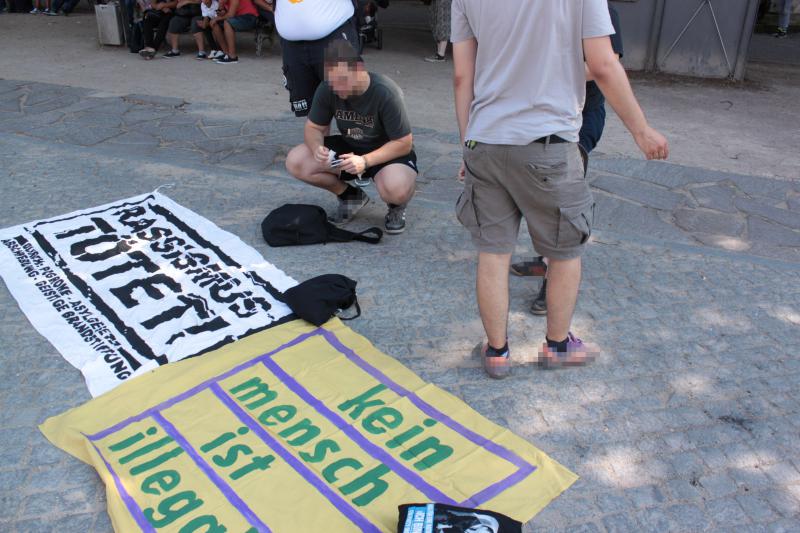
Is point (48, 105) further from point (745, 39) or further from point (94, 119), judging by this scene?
point (745, 39)

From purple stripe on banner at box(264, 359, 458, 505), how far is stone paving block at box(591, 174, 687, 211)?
2.87m

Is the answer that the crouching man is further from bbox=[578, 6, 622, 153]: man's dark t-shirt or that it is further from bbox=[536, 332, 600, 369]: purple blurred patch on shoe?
bbox=[536, 332, 600, 369]: purple blurred patch on shoe

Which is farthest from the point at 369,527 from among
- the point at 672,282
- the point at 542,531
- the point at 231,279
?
the point at 672,282

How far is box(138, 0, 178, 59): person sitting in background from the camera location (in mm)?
9133

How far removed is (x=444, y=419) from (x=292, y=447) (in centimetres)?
57

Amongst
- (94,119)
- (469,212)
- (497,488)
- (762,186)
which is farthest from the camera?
(94,119)

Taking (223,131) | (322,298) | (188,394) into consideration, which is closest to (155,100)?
(223,131)

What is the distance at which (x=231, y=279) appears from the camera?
143 inches

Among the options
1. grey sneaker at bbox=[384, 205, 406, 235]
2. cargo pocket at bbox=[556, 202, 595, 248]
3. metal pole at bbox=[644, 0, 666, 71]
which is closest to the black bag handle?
grey sneaker at bbox=[384, 205, 406, 235]

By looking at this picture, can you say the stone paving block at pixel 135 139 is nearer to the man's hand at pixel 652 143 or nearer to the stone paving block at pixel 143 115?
the stone paving block at pixel 143 115

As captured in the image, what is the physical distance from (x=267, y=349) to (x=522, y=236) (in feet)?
6.03

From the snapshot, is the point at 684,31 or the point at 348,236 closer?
the point at 348,236

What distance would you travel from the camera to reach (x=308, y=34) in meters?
4.44

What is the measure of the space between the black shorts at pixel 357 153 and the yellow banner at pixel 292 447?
1.35 m
